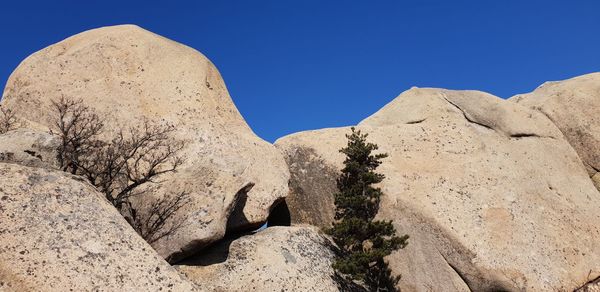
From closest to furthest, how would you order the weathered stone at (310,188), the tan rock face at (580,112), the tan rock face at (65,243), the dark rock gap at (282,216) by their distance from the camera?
1. the tan rock face at (65,243)
2. the weathered stone at (310,188)
3. the dark rock gap at (282,216)
4. the tan rock face at (580,112)

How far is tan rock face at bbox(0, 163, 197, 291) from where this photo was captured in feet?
36.7

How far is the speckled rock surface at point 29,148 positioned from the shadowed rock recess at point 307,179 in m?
0.05

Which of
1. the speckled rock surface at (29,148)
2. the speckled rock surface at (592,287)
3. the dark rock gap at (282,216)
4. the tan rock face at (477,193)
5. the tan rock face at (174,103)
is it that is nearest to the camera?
the speckled rock surface at (29,148)

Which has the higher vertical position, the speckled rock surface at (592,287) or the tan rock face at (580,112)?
the tan rock face at (580,112)

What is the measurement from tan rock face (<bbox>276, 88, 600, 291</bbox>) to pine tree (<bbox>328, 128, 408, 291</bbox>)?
1.15 metres

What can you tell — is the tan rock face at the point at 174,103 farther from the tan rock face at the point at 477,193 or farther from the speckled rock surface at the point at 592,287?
the speckled rock surface at the point at 592,287

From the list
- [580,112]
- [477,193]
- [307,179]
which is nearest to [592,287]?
[477,193]

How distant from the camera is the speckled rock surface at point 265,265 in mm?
19469

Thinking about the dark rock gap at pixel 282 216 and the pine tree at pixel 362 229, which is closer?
the pine tree at pixel 362 229

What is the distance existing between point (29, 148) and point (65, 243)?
19.9 ft

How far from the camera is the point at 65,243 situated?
11.8 metres

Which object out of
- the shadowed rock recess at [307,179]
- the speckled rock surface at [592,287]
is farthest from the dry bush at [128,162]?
the speckled rock surface at [592,287]

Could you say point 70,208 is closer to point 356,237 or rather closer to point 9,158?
point 9,158

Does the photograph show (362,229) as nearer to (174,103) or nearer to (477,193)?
(477,193)
